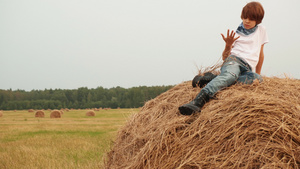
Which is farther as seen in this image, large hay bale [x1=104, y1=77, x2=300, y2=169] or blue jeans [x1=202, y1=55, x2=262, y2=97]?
blue jeans [x1=202, y1=55, x2=262, y2=97]

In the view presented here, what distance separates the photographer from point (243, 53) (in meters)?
4.43

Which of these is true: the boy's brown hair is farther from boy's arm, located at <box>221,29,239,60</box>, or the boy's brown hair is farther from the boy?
boy's arm, located at <box>221,29,239,60</box>

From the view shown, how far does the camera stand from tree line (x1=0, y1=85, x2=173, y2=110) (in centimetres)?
8556

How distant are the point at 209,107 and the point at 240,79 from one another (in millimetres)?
880

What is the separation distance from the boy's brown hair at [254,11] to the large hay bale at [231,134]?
107cm

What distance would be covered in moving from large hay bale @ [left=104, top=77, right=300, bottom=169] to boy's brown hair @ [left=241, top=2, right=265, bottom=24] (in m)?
→ 1.07

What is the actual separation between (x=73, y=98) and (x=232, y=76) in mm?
101605

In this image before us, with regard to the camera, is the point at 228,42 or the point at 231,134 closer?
the point at 231,134

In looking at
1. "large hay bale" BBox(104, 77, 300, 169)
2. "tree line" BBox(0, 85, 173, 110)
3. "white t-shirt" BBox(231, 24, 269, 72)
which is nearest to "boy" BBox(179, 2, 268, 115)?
"white t-shirt" BBox(231, 24, 269, 72)

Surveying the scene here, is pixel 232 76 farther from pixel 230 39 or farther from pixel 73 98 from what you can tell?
pixel 73 98

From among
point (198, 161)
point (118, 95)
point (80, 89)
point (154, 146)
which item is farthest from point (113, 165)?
point (80, 89)

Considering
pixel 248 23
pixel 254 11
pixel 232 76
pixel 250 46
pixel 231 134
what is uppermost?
pixel 254 11

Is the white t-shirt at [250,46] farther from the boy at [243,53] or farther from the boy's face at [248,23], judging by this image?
the boy's face at [248,23]

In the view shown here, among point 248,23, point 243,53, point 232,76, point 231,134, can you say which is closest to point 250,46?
point 243,53
